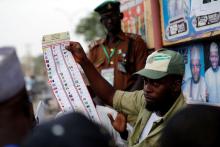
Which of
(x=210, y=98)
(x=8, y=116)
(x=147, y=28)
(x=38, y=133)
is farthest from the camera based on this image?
(x=147, y=28)

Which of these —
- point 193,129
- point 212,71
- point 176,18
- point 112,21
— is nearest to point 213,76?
point 212,71

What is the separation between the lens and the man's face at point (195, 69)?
3.45 meters

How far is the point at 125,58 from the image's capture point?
4062 millimetres

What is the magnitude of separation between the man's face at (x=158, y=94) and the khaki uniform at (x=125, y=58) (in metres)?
1.18

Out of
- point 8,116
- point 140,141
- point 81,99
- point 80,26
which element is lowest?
point 80,26

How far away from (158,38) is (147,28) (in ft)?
1.79

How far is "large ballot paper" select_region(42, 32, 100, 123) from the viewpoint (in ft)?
9.86

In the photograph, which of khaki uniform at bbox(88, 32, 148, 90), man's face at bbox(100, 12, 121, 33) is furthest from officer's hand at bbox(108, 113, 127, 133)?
man's face at bbox(100, 12, 121, 33)

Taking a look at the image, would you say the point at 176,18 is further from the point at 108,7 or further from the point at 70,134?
the point at 70,134

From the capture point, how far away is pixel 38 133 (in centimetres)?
129

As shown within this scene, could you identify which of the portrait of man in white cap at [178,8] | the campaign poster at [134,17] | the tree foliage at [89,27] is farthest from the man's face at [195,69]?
the tree foliage at [89,27]

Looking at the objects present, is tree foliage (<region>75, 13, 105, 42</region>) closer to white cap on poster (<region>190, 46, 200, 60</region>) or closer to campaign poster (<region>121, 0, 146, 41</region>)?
campaign poster (<region>121, 0, 146, 41</region>)

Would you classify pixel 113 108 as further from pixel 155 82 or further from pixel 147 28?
pixel 147 28

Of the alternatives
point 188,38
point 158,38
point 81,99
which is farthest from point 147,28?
point 81,99
